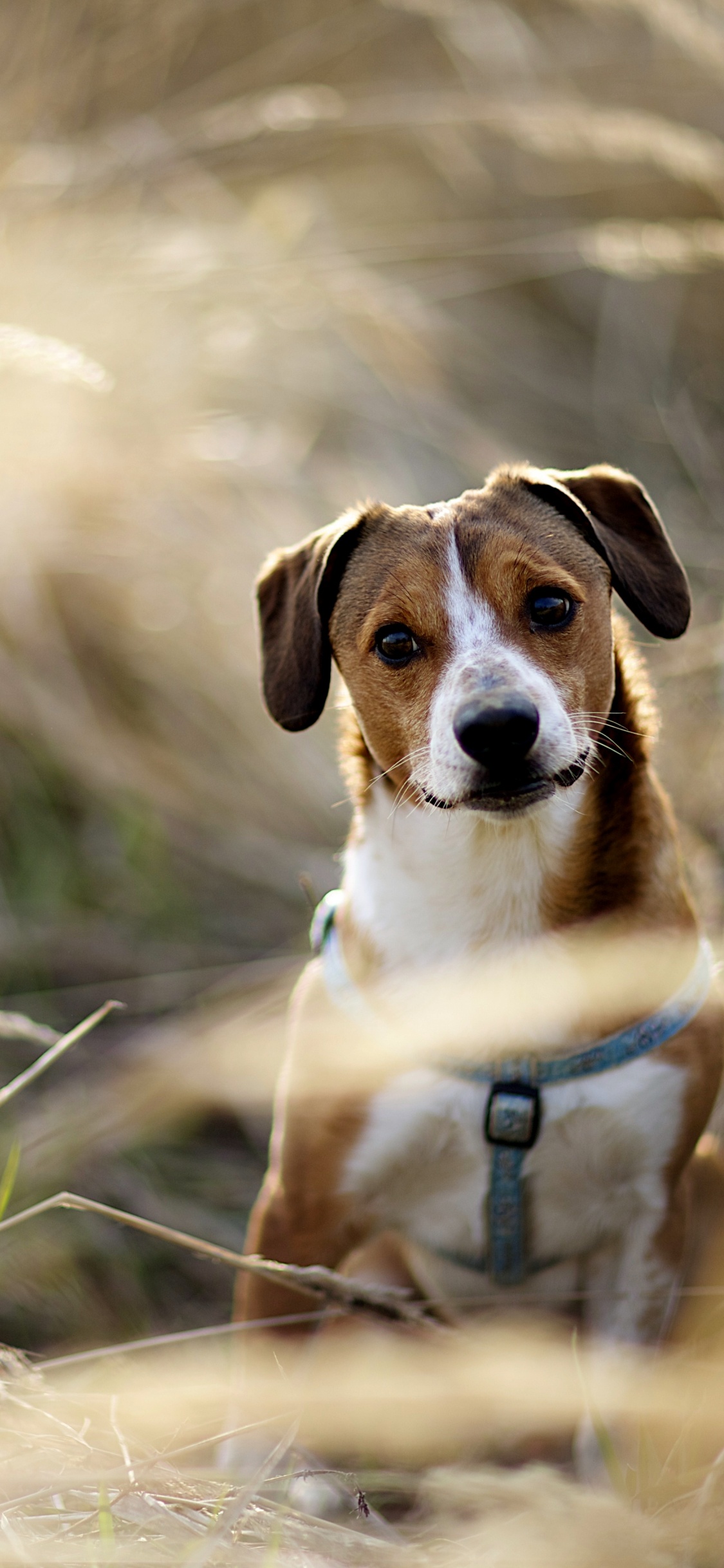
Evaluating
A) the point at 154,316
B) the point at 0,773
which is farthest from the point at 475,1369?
the point at 154,316

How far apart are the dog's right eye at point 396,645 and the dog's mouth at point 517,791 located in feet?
0.85

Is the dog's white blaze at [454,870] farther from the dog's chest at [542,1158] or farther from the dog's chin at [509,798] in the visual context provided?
the dog's chest at [542,1158]

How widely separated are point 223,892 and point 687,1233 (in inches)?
77.5

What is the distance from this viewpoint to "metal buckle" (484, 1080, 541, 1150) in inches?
76.0

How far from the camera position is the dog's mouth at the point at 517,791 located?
1771mm

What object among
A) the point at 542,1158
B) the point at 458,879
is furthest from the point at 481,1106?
the point at 458,879

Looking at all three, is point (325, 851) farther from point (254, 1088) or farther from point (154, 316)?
point (154, 316)

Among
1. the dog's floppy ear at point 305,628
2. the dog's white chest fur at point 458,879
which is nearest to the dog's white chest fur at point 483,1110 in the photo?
the dog's white chest fur at point 458,879

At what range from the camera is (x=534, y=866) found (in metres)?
2.02

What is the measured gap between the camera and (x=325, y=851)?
148 inches

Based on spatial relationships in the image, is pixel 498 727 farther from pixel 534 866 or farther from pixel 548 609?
pixel 534 866

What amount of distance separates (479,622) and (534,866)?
1.45ft

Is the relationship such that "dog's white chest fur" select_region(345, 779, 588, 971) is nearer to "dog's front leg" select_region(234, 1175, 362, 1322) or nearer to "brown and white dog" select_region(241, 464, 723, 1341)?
"brown and white dog" select_region(241, 464, 723, 1341)

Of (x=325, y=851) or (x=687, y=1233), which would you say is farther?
(x=325, y=851)
